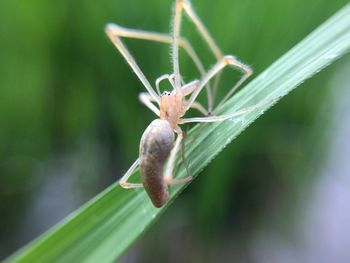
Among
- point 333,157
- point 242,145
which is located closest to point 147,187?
point 242,145

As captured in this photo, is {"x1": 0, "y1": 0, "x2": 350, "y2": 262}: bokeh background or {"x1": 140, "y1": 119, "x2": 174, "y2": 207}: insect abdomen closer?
{"x1": 140, "y1": 119, "x2": 174, "y2": 207}: insect abdomen

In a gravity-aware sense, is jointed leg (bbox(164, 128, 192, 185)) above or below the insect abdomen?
below

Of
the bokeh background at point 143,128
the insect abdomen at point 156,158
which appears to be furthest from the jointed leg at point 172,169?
the bokeh background at point 143,128

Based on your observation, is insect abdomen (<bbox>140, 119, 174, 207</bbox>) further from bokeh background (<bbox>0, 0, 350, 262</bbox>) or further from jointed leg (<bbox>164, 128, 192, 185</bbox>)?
bokeh background (<bbox>0, 0, 350, 262</bbox>)

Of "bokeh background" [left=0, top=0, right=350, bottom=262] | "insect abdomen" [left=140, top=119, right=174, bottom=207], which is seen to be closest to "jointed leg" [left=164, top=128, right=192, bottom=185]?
"insect abdomen" [left=140, top=119, right=174, bottom=207]

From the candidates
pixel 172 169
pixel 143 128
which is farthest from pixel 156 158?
pixel 143 128

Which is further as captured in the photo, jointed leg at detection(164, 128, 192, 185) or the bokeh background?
the bokeh background
